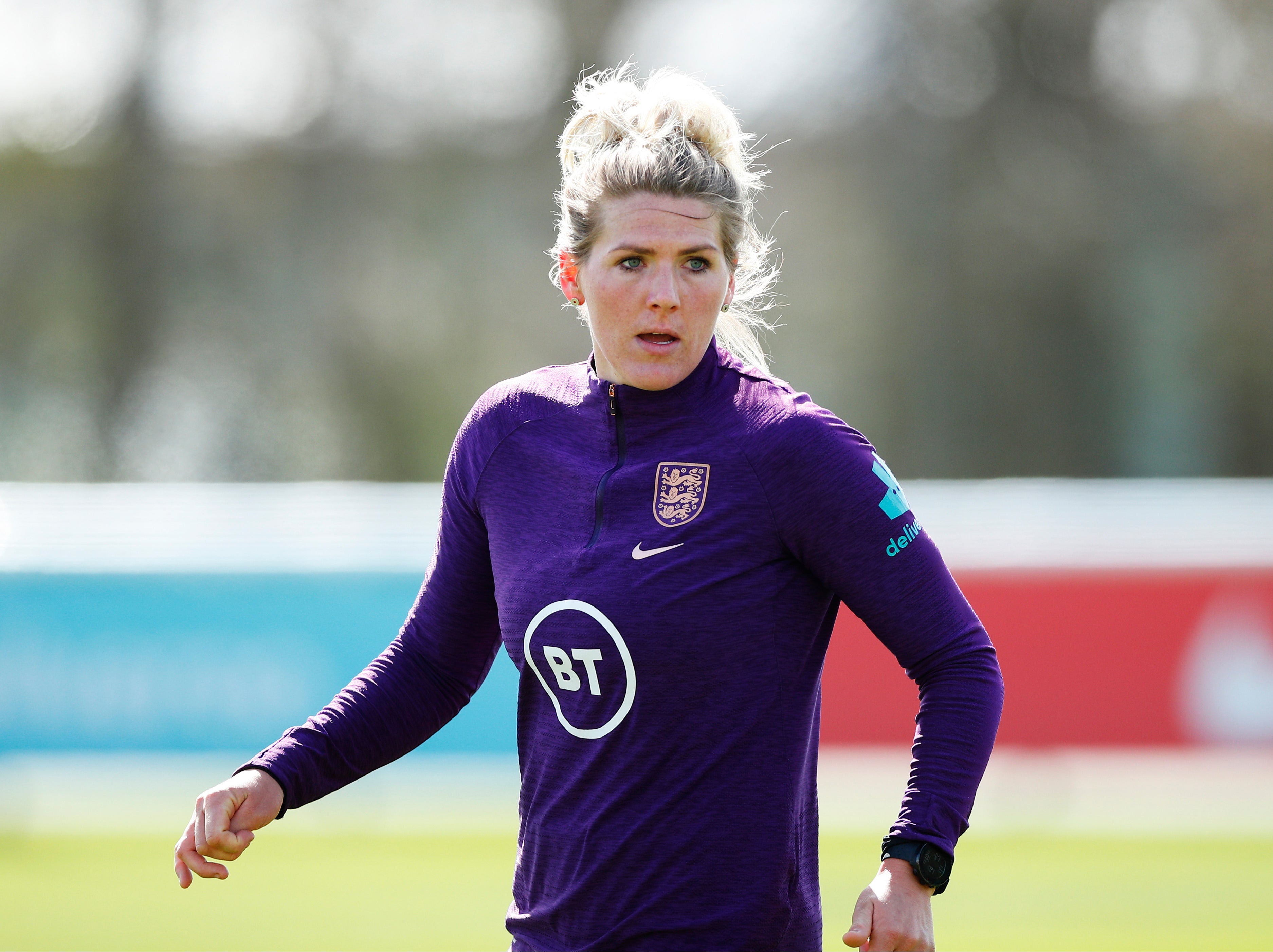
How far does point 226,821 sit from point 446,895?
A: 339cm

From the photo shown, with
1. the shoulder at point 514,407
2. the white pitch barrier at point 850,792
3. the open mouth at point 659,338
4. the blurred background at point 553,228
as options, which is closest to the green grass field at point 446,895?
the white pitch barrier at point 850,792

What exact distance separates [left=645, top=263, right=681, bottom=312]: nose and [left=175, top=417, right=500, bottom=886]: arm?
0.42 metres

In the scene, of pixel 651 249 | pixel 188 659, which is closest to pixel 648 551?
pixel 651 249

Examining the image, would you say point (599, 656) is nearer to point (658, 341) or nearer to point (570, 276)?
point (658, 341)

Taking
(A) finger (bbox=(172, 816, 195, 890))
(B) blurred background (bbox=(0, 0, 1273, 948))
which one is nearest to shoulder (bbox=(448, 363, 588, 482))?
(A) finger (bbox=(172, 816, 195, 890))

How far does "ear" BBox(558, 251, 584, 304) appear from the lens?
234 centimetres

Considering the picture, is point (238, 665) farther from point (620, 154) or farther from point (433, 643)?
point (620, 154)

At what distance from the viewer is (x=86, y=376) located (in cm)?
1850

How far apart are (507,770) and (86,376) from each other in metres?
14.1

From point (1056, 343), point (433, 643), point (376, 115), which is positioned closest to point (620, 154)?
point (433, 643)

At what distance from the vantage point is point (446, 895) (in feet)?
17.8

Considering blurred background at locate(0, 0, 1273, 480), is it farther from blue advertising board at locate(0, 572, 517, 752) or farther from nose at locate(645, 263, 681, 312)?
nose at locate(645, 263, 681, 312)

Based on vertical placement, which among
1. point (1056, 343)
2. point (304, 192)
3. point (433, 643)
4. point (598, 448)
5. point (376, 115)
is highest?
point (376, 115)

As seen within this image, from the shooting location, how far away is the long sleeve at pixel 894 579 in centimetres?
199
